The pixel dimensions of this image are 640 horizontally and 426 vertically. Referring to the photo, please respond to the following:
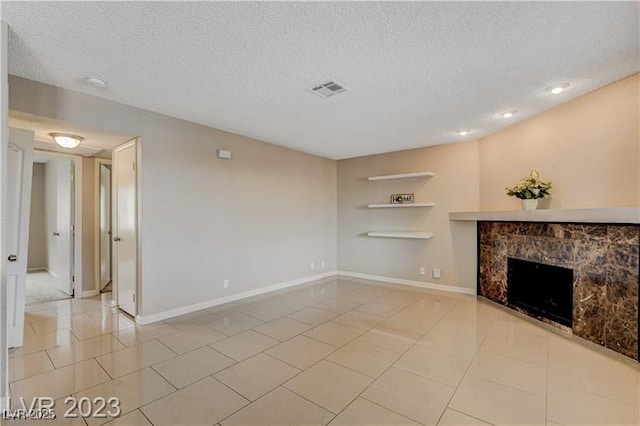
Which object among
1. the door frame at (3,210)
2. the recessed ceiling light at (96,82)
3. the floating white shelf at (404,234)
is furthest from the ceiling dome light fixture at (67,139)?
the floating white shelf at (404,234)

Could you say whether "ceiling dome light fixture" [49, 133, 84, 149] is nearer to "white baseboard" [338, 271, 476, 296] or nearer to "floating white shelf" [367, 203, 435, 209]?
"floating white shelf" [367, 203, 435, 209]

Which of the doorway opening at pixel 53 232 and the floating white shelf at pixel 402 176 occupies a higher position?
the floating white shelf at pixel 402 176

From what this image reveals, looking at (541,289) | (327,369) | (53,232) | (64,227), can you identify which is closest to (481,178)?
(541,289)

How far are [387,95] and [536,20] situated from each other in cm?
137

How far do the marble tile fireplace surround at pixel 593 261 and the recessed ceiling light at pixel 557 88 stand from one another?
4.05 feet

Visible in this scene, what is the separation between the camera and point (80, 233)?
4.73m

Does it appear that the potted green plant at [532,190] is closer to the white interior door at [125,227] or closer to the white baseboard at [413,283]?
the white baseboard at [413,283]

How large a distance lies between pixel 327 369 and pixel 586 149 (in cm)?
349

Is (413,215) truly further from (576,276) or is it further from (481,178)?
(576,276)

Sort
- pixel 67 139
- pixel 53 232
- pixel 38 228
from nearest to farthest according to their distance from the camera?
1. pixel 67 139
2. pixel 53 232
3. pixel 38 228

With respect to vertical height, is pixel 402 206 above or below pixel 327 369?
above

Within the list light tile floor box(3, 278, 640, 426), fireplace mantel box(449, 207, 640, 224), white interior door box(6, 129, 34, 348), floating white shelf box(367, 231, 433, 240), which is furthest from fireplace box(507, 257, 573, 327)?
white interior door box(6, 129, 34, 348)

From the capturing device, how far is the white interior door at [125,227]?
12.1ft

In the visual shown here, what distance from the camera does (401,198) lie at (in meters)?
5.64
